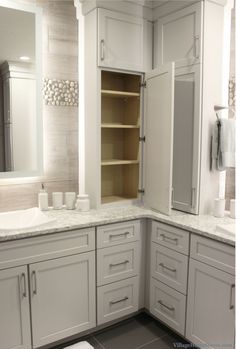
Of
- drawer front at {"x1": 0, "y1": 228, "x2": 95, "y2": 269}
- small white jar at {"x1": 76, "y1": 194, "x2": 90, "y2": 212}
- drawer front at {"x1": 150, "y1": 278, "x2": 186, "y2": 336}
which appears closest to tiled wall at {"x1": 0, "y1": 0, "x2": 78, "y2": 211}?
small white jar at {"x1": 76, "y1": 194, "x2": 90, "y2": 212}

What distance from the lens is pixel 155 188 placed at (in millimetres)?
2379

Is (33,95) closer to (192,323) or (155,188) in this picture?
(155,188)

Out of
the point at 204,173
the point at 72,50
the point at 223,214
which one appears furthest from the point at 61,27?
the point at 223,214

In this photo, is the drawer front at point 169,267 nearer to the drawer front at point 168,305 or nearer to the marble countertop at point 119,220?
the drawer front at point 168,305

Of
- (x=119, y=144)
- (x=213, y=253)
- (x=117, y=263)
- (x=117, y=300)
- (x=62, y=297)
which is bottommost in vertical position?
(x=117, y=300)

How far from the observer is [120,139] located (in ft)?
9.34

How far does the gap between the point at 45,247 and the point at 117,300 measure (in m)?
0.74

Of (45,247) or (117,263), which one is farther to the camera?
(117,263)

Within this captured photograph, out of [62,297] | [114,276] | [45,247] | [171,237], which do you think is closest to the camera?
[45,247]

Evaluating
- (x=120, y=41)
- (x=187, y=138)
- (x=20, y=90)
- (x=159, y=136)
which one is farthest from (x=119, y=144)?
(x=20, y=90)

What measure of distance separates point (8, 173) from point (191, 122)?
4.49 ft

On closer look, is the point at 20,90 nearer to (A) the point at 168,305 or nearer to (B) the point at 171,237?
(B) the point at 171,237

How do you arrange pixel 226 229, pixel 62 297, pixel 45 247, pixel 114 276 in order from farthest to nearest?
pixel 114 276, pixel 62 297, pixel 45 247, pixel 226 229

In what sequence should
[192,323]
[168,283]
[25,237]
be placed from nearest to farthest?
[25,237] → [192,323] → [168,283]
